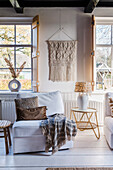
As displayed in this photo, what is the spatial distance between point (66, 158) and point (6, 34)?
3.49 meters

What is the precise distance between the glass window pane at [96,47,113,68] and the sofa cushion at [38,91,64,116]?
5.50ft

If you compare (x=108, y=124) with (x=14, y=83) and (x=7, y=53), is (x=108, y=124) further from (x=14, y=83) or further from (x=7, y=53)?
(x=7, y=53)

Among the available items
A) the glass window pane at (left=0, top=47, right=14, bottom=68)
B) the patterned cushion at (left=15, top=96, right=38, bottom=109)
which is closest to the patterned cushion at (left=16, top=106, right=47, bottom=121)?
the patterned cushion at (left=15, top=96, right=38, bottom=109)

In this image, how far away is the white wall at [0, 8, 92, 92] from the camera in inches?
193

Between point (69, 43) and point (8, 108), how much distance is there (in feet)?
6.94

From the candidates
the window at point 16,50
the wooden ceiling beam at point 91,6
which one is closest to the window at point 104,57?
the wooden ceiling beam at point 91,6

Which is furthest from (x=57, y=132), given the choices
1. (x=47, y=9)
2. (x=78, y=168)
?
(x=47, y=9)

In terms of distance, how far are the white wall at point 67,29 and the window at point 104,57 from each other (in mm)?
259

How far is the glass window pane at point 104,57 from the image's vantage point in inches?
198

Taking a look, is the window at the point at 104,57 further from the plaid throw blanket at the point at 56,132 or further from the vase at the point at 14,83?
the plaid throw blanket at the point at 56,132

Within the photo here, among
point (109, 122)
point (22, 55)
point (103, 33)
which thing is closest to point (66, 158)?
point (109, 122)

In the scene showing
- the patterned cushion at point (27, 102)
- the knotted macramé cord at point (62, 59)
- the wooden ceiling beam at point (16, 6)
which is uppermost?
the wooden ceiling beam at point (16, 6)

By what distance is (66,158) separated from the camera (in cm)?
294

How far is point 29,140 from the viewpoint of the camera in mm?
3141
